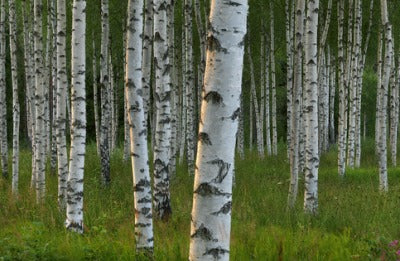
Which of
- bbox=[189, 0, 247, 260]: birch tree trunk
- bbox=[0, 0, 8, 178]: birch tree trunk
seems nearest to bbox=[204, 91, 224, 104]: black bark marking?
bbox=[189, 0, 247, 260]: birch tree trunk

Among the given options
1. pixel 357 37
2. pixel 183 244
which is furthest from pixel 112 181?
pixel 357 37

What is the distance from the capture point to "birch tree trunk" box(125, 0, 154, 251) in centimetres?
521

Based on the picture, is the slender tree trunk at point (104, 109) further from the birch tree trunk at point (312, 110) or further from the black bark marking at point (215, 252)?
the black bark marking at point (215, 252)

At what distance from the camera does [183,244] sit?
5.50m

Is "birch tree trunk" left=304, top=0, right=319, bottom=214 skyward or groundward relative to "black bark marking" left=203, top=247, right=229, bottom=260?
skyward

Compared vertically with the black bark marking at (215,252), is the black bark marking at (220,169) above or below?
above

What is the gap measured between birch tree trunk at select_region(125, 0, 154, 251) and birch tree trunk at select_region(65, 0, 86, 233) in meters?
1.30

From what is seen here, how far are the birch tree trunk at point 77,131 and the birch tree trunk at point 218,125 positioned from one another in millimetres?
3886

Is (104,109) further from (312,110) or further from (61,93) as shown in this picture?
(312,110)

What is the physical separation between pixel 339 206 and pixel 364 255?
10.3 ft

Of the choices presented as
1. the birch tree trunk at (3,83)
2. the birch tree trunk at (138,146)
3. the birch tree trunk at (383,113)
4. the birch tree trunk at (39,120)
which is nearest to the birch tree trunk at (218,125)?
the birch tree trunk at (138,146)

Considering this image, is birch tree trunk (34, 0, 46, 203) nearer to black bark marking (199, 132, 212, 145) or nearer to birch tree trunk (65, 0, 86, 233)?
birch tree trunk (65, 0, 86, 233)

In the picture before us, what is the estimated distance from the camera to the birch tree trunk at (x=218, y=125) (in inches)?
111

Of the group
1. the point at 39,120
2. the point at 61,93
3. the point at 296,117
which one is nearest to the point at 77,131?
the point at 61,93
